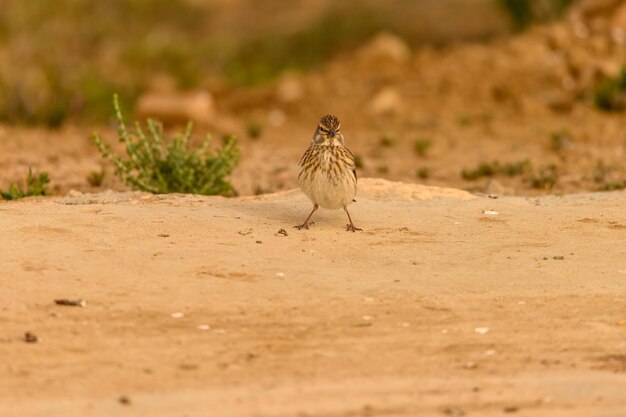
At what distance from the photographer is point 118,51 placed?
21.2 meters

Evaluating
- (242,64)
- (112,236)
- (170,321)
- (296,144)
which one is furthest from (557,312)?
(242,64)

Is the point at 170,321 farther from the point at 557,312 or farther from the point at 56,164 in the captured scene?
the point at 56,164

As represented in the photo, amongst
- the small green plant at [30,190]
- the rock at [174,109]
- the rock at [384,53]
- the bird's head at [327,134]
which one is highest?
the rock at [384,53]

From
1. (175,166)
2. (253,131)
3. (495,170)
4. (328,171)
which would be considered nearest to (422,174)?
(495,170)

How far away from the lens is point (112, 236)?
7.69 m

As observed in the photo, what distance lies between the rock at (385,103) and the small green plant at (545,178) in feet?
16.1

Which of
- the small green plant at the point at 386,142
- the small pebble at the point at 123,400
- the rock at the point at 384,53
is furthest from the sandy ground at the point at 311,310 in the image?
the rock at the point at 384,53

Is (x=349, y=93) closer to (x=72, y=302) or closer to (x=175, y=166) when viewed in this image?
(x=175, y=166)

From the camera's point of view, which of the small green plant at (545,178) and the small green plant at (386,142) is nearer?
the small green plant at (545,178)

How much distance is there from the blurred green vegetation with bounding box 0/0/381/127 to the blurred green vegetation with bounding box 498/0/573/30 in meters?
3.85

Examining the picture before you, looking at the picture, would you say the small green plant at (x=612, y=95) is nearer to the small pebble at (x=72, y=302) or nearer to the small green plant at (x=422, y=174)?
the small green plant at (x=422, y=174)

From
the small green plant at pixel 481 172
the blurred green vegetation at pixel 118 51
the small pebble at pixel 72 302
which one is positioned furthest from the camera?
the blurred green vegetation at pixel 118 51

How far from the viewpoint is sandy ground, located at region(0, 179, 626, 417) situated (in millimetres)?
5449

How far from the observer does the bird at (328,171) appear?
314 inches
